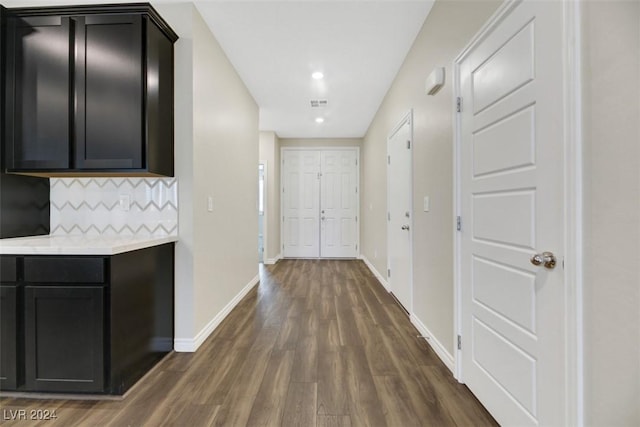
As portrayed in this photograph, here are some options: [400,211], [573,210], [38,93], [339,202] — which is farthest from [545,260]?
[339,202]

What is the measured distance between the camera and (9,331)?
1.62 m

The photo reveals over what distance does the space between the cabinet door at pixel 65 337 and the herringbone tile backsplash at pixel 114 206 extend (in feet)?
2.16

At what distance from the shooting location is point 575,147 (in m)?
1.02

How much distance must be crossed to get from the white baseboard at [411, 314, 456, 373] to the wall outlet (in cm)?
249

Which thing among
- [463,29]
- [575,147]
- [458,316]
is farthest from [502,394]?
[463,29]

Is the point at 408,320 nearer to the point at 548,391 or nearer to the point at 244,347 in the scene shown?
the point at 244,347

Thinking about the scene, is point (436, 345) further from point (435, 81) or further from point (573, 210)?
point (435, 81)

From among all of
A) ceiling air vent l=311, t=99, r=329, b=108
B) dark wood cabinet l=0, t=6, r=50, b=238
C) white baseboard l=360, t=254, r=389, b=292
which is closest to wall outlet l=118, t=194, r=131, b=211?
dark wood cabinet l=0, t=6, r=50, b=238

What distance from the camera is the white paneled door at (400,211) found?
293 centimetres

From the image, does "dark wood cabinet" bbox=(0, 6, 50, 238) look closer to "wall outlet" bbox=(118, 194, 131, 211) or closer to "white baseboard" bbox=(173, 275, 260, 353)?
"wall outlet" bbox=(118, 194, 131, 211)

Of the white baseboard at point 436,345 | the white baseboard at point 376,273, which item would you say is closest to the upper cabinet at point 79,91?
the white baseboard at point 436,345

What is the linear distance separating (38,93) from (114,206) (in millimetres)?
850

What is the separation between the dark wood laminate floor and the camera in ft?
4.91

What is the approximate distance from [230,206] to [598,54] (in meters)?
2.89
